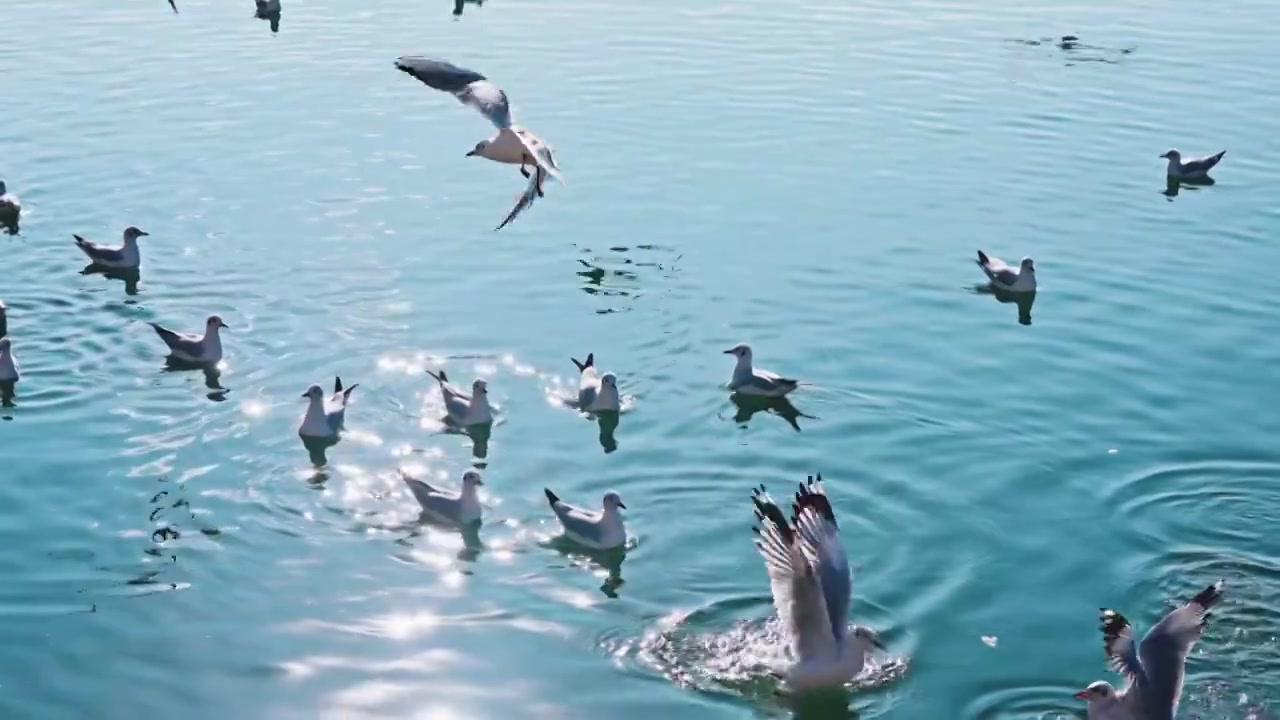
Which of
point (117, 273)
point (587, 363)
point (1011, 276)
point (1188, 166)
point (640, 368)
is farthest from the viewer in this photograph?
point (1188, 166)

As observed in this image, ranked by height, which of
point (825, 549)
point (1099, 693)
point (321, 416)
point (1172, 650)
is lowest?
point (321, 416)

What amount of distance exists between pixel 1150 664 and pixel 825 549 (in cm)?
245

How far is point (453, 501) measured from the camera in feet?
52.0

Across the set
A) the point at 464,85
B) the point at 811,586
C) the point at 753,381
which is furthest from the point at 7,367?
the point at 811,586

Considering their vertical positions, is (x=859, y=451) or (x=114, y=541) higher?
(x=859, y=451)

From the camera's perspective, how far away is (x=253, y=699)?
43.2 feet

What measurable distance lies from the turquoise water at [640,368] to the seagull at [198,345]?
15.5 inches

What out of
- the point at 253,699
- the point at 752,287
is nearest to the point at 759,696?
the point at 253,699

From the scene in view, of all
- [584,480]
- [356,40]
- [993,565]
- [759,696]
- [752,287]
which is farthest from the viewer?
[356,40]

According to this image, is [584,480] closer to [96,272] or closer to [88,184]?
[96,272]

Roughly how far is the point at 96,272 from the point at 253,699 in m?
11.3

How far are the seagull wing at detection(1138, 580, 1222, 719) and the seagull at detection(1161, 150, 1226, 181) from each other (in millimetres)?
15761

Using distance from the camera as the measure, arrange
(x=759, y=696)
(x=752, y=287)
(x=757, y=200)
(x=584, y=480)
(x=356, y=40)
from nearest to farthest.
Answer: (x=759, y=696), (x=584, y=480), (x=752, y=287), (x=757, y=200), (x=356, y=40)

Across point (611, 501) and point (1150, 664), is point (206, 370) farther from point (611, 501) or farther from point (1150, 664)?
point (1150, 664)
